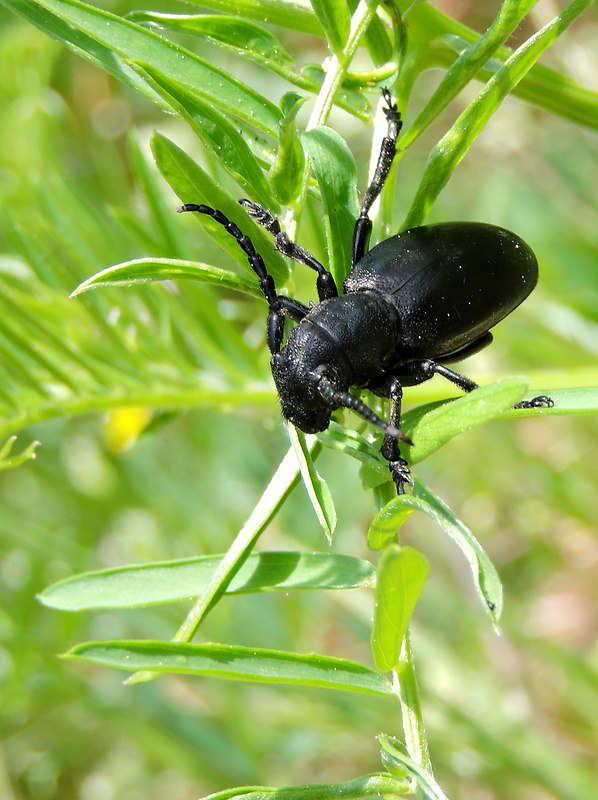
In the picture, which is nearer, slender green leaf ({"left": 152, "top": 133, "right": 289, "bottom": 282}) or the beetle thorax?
slender green leaf ({"left": 152, "top": 133, "right": 289, "bottom": 282})

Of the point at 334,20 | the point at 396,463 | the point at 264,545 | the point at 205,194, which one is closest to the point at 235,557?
the point at 396,463

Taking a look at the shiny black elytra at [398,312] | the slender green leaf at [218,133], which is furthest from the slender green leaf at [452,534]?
the slender green leaf at [218,133]

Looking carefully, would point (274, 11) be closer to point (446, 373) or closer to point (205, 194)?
point (205, 194)

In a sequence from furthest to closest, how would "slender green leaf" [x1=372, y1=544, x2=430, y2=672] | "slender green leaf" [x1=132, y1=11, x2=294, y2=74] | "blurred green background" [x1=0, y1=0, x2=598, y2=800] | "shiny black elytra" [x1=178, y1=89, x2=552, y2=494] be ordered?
1. "blurred green background" [x1=0, y1=0, x2=598, y2=800]
2. "shiny black elytra" [x1=178, y1=89, x2=552, y2=494]
3. "slender green leaf" [x1=132, y1=11, x2=294, y2=74]
4. "slender green leaf" [x1=372, y1=544, x2=430, y2=672]

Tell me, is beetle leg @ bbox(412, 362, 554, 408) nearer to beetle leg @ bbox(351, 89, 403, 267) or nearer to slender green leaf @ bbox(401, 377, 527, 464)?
beetle leg @ bbox(351, 89, 403, 267)

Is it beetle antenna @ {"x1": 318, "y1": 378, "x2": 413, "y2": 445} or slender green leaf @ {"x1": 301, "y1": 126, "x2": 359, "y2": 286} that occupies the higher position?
slender green leaf @ {"x1": 301, "y1": 126, "x2": 359, "y2": 286}

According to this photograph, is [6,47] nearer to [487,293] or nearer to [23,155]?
[23,155]

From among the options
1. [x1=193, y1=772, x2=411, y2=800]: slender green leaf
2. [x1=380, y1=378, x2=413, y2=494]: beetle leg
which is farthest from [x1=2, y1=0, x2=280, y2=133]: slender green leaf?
[x1=193, y1=772, x2=411, y2=800]: slender green leaf

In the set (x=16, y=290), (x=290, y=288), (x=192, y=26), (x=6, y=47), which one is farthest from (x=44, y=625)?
(x=192, y=26)
